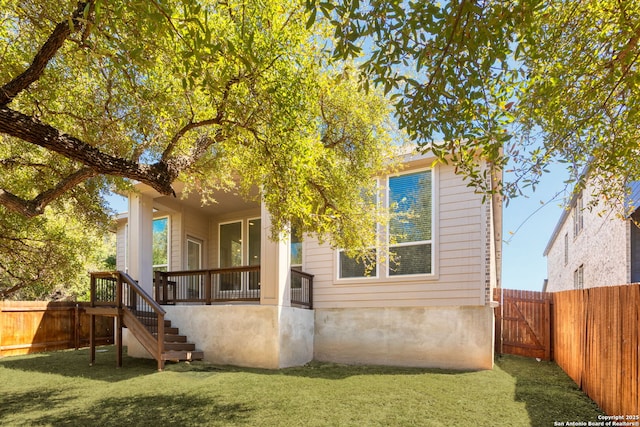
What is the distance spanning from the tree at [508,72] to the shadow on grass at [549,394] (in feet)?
8.44

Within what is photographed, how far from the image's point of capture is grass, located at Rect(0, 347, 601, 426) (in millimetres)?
4926

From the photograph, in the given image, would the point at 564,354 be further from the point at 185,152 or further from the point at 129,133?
the point at 129,133

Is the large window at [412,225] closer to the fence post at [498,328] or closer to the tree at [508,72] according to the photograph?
the fence post at [498,328]

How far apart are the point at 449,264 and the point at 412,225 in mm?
1074

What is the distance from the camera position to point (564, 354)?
7.60 meters

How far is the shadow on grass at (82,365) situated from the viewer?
25.2 feet

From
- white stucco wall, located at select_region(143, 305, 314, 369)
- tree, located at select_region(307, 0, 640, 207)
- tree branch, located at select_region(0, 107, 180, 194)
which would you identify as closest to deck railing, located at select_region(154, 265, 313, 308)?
white stucco wall, located at select_region(143, 305, 314, 369)

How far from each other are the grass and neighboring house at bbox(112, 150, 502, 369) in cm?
56

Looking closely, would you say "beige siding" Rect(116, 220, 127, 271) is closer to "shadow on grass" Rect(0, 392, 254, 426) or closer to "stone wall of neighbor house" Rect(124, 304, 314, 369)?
"stone wall of neighbor house" Rect(124, 304, 314, 369)

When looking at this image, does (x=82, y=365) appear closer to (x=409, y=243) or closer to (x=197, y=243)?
(x=197, y=243)

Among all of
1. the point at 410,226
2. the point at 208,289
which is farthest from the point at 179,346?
the point at 410,226

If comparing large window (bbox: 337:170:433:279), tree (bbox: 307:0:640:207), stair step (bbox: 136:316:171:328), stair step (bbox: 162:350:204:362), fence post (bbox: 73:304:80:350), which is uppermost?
tree (bbox: 307:0:640:207)

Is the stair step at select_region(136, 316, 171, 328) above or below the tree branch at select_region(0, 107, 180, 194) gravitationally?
below

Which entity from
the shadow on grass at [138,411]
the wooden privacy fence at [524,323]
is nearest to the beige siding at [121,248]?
the shadow on grass at [138,411]
